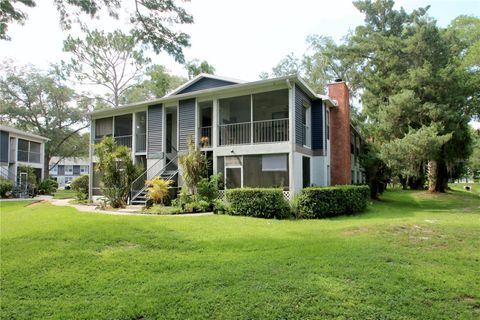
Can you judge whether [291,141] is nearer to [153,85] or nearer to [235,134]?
[235,134]

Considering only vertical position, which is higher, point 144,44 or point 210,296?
point 144,44

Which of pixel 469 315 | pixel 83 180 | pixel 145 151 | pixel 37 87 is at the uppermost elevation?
pixel 37 87

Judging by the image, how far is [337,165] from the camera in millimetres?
17203

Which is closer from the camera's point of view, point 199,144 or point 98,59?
point 199,144

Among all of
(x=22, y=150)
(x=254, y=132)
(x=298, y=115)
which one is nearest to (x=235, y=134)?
(x=254, y=132)

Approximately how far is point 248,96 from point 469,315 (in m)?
12.7

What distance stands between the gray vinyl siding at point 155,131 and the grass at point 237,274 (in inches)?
344

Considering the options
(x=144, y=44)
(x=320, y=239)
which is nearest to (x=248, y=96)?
(x=144, y=44)

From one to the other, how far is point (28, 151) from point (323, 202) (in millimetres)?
30309

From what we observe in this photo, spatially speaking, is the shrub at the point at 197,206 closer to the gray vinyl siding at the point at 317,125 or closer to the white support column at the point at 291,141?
the white support column at the point at 291,141

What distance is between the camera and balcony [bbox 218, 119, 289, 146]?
14484 mm

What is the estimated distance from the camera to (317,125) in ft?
53.3

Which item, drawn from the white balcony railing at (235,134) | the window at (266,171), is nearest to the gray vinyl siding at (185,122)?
the white balcony railing at (235,134)

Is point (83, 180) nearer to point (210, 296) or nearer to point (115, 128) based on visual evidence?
point (115, 128)
